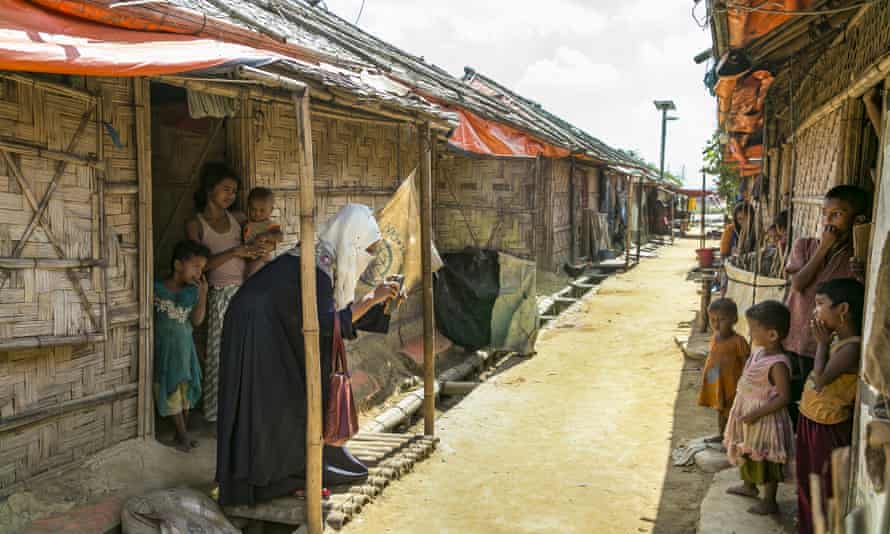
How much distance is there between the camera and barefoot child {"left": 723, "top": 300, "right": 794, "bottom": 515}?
3887 millimetres

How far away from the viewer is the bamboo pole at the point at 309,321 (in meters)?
3.88

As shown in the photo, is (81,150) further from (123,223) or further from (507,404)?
(507,404)

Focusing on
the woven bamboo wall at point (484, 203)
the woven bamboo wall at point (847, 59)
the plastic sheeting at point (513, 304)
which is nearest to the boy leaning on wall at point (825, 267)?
the woven bamboo wall at point (847, 59)

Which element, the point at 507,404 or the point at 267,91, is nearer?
the point at 267,91

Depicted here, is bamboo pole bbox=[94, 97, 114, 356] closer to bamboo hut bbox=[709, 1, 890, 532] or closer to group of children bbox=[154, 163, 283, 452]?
group of children bbox=[154, 163, 283, 452]

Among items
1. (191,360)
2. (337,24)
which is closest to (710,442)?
(191,360)

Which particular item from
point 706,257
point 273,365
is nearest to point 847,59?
point 273,365

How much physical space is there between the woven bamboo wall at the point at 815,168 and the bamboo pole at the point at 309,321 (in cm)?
356

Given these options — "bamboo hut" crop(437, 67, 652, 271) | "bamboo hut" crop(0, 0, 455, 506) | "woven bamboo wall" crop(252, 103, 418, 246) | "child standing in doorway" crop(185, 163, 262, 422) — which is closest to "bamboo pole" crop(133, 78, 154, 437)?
"bamboo hut" crop(0, 0, 455, 506)

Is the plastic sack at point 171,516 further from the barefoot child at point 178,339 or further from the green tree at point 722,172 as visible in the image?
the green tree at point 722,172

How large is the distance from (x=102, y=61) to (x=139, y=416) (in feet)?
7.90

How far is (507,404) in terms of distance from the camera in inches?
283

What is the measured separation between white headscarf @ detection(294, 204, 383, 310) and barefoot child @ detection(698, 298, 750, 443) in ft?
7.92

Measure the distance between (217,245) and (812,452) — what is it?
3.87m
